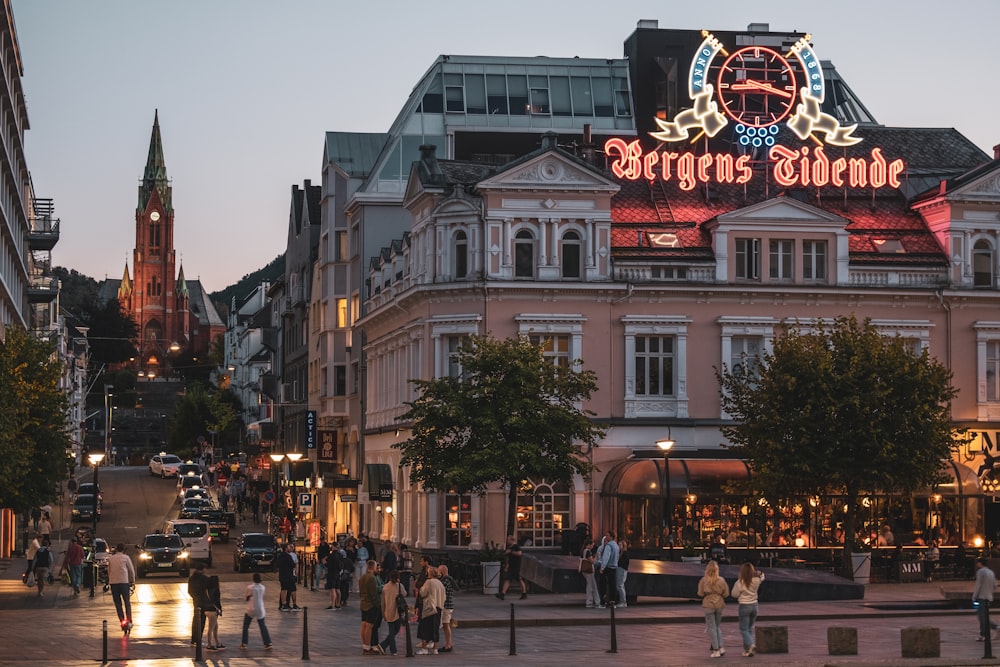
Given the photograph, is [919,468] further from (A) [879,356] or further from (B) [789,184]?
(B) [789,184]

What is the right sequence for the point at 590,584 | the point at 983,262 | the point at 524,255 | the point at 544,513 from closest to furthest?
1. the point at 590,584
2. the point at 544,513
3. the point at 524,255
4. the point at 983,262

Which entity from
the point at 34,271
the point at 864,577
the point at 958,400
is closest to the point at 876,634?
the point at 864,577

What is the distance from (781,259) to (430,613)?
102 feet

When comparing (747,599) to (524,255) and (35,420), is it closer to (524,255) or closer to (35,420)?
(524,255)

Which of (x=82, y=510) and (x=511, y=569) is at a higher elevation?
(x=82, y=510)

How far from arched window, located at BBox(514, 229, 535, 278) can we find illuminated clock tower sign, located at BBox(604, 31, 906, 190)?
459 centimetres

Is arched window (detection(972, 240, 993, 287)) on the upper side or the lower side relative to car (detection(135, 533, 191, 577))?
upper

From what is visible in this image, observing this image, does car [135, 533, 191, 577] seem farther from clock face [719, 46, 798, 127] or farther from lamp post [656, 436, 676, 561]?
clock face [719, 46, 798, 127]

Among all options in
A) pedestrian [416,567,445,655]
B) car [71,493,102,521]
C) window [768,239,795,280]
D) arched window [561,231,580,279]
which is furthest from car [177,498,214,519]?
pedestrian [416,567,445,655]

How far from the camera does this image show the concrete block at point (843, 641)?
29073mm

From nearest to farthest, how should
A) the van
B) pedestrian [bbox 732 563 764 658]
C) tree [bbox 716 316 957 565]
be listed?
1. pedestrian [bbox 732 563 764 658]
2. tree [bbox 716 316 957 565]
3. the van

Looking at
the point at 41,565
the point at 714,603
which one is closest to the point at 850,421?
the point at 714,603

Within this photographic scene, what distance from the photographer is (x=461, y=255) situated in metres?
57.6

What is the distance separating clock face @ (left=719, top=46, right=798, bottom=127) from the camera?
202 feet
